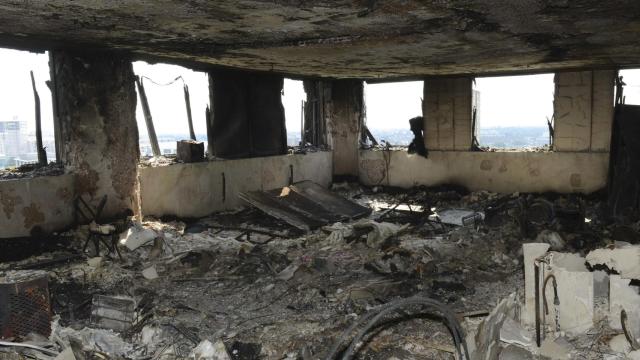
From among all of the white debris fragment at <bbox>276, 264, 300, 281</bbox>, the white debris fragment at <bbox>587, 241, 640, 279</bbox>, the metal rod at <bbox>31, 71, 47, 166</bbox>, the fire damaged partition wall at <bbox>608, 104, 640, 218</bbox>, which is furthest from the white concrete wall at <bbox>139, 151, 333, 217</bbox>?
the white debris fragment at <bbox>587, 241, 640, 279</bbox>

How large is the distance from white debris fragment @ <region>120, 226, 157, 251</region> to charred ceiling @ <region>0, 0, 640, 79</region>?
2.58m

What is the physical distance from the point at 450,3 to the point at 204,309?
12.6 ft

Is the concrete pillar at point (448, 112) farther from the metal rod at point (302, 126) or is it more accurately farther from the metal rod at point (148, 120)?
the metal rod at point (148, 120)

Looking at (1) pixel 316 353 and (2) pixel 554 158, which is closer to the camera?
(1) pixel 316 353

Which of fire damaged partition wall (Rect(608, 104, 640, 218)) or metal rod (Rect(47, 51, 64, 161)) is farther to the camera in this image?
fire damaged partition wall (Rect(608, 104, 640, 218))

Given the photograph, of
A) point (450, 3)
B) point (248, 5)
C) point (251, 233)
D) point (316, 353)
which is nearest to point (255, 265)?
point (251, 233)

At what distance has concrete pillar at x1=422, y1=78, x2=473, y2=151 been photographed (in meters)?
10.4

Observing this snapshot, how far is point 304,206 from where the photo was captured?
345 inches

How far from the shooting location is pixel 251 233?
770 centimetres

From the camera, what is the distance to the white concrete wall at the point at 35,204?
5.94 meters

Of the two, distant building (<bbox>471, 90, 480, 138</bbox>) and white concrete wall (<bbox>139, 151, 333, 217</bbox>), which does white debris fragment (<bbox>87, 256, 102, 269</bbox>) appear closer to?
white concrete wall (<bbox>139, 151, 333, 217</bbox>)

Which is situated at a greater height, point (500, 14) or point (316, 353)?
point (500, 14)

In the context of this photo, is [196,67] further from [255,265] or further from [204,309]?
[204,309]

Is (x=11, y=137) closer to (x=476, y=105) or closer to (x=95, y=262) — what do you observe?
(x=95, y=262)
